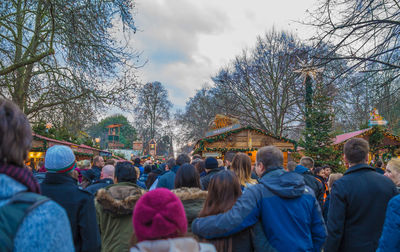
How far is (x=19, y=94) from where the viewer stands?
10391 millimetres

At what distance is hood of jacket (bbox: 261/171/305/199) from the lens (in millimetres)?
2457

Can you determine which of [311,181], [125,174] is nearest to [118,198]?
[125,174]

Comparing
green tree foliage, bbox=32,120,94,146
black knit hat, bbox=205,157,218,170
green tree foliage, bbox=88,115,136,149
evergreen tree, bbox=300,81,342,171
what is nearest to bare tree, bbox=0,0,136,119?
green tree foliage, bbox=32,120,94,146

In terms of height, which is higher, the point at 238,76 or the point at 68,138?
the point at 238,76

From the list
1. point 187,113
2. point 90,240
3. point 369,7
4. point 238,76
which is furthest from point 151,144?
point 90,240

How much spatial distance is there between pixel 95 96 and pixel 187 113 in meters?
32.7

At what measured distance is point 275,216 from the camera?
8.02ft

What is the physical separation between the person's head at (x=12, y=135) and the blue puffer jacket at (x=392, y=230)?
2539 mm

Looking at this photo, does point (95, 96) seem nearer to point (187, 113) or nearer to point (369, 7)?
point (369, 7)

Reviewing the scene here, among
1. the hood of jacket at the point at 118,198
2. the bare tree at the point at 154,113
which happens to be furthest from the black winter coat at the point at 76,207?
the bare tree at the point at 154,113

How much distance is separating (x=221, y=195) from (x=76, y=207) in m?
1.44

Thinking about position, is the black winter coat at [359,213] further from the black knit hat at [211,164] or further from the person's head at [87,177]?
the person's head at [87,177]

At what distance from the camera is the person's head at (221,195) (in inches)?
101

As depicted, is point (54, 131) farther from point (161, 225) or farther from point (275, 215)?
point (161, 225)
